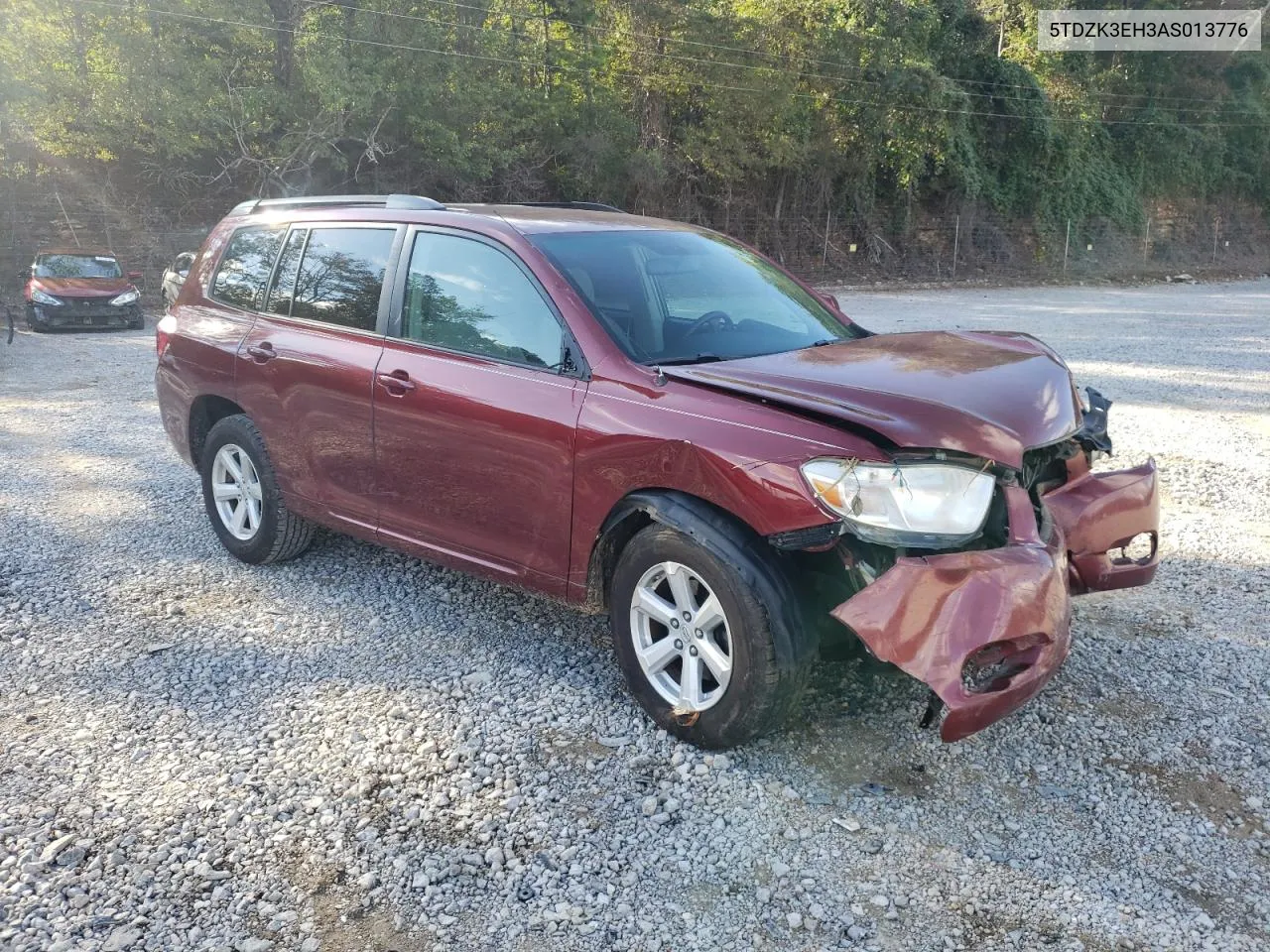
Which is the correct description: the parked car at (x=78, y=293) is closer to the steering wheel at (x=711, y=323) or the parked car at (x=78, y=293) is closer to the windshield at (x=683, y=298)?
the windshield at (x=683, y=298)

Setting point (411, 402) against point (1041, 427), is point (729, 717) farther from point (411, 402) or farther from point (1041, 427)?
point (411, 402)

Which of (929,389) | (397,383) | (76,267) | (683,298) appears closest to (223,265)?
(397,383)

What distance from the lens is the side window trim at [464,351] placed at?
3826mm

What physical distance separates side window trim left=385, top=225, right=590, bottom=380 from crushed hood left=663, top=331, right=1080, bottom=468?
398mm

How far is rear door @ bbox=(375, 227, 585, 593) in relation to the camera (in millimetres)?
3850

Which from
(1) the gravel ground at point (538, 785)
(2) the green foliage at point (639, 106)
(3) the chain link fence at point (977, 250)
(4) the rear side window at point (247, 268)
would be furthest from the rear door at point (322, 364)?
(3) the chain link fence at point (977, 250)

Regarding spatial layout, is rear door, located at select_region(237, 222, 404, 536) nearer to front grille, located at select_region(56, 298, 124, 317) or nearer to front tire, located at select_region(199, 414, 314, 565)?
front tire, located at select_region(199, 414, 314, 565)

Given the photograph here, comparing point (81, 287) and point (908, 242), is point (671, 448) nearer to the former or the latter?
point (81, 287)

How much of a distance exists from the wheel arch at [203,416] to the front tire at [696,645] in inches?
113

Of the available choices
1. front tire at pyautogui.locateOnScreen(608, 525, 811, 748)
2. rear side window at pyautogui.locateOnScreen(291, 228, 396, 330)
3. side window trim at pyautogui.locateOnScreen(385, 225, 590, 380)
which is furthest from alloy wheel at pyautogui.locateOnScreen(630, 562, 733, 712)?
rear side window at pyautogui.locateOnScreen(291, 228, 396, 330)

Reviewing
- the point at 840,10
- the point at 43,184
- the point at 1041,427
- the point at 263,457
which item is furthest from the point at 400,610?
the point at 840,10

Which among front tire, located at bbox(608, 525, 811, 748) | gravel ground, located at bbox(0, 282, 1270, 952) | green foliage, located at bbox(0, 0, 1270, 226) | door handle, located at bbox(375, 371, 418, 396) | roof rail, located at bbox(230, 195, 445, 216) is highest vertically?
green foliage, located at bbox(0, 0, 1270, 226)

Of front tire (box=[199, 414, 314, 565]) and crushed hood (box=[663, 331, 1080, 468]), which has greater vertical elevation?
crushed hood (box=[663, 331, 1080, 468])

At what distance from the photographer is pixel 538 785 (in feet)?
11.1
